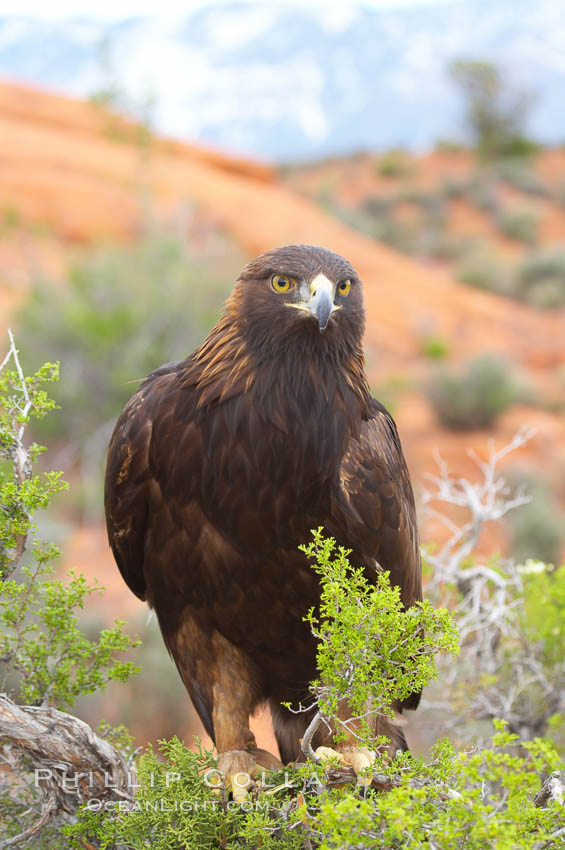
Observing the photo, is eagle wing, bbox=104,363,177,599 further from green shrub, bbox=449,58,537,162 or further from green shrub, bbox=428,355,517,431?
green shrub, bbox=449,58,537,162

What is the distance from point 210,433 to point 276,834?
1.37m

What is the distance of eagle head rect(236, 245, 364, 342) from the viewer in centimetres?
291

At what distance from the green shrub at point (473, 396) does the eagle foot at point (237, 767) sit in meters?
13.5

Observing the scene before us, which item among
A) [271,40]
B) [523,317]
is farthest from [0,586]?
[271,40]

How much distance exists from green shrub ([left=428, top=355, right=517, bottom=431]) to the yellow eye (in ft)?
44.8

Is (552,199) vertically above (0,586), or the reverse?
(552,199)

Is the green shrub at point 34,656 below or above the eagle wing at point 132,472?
below

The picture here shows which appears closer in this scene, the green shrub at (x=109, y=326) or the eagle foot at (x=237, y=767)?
the eagle foot at (x=237, y=767)

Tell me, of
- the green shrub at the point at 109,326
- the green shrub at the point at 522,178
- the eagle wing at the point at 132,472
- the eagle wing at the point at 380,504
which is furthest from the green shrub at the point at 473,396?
the green shrub at the point at 522,178

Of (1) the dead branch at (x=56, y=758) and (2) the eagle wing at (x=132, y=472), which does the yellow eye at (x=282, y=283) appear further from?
(1) the dead branch at (x=56, y=758)

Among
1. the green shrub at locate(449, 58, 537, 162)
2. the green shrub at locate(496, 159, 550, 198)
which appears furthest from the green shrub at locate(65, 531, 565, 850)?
the green shrub at locate(449, 58, 537, 162)

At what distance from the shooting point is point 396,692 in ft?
6.76

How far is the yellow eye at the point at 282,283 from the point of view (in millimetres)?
2955

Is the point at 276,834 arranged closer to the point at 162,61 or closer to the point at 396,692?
the point at 396,692
